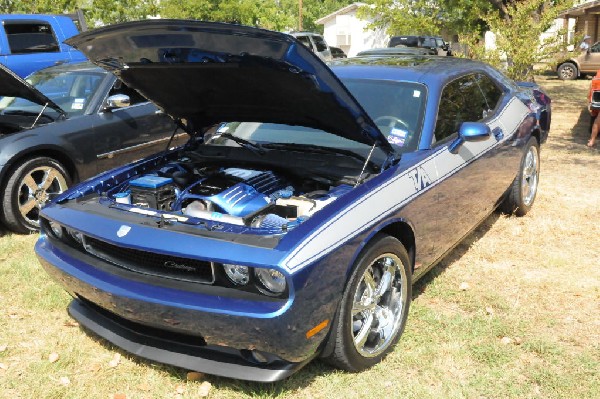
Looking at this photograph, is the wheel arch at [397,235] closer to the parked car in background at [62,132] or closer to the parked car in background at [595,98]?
the parked car in background at [62,132]

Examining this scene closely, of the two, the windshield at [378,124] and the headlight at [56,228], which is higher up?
the windshield at [378,124]

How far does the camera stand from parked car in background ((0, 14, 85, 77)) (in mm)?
9922

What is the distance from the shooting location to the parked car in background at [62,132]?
5.46 metres

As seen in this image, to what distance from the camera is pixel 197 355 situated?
292cm

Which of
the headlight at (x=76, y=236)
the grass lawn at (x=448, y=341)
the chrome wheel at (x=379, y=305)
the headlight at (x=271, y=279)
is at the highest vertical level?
the headlight at (x=76, y=236)

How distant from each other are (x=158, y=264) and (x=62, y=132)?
3437mm

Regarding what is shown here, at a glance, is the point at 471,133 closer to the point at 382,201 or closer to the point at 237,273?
the point at 382,201

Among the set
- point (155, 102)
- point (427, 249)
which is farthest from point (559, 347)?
point (155, 102)

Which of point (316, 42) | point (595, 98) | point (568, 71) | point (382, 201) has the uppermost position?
point (382, 201)

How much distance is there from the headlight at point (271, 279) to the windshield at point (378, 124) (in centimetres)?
125

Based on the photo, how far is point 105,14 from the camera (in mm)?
21578

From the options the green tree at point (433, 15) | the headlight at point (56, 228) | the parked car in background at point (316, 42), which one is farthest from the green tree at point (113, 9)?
the headlight at point (56, 228)

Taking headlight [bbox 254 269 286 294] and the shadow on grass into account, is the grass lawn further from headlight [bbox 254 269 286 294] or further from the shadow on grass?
headlight [bbox 254 269 286 294]

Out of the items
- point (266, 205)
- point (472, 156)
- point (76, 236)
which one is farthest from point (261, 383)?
point (472, 156)
